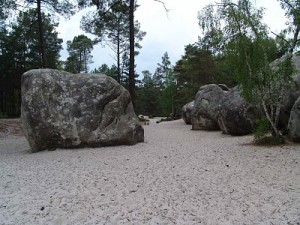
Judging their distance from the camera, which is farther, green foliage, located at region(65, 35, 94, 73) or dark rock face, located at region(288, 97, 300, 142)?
green foliage, located at region(65, 35, 94, 73)

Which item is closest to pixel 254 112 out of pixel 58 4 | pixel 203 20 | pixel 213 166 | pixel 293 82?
pixel 293 82

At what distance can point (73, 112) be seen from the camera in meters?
8.48

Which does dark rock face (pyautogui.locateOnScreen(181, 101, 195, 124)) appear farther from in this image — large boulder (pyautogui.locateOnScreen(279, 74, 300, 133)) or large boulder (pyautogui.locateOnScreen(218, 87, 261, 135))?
large boulder (pyautogui.locateOnScreen(279, 74, 300, 133))

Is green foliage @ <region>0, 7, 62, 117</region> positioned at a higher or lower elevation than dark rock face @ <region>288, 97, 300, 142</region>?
higher

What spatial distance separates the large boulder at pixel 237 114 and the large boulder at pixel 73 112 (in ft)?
10.3

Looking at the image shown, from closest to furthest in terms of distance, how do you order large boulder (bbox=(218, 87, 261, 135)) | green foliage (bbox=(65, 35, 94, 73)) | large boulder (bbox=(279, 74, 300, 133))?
1. large boulder (bbox=(279, 74, 300, 133))
2. large boulder (bbox=(218, 87, 261, 135))
3. green foliage (bbox=(65, 35, 94, 73))

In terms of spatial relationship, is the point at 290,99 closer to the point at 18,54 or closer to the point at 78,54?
the point at 18,54

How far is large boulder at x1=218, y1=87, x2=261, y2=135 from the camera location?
31.4ft

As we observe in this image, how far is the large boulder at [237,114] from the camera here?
957cm

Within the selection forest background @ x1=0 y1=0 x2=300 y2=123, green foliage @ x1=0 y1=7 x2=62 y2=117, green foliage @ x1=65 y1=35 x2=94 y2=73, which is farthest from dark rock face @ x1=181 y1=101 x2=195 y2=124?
green foliage @ x1=65 y1=35 x2=94 y2=73

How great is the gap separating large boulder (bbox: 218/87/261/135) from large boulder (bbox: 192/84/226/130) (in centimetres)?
198

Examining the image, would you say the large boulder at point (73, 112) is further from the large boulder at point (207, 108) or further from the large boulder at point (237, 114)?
the large boulder at point (207, 108)

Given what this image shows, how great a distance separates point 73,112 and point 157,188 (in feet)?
15.9

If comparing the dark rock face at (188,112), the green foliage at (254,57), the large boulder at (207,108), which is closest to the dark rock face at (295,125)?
the green foliage at (254,57)
